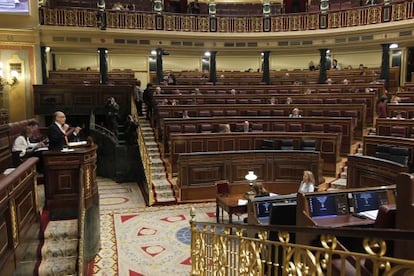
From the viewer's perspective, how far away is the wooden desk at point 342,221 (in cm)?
378

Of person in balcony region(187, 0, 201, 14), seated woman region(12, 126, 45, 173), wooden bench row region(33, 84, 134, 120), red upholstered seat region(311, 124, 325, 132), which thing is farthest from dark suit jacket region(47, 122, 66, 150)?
person in balcony region(187, 0, 201, 14)

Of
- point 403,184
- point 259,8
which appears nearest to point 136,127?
point 403,184

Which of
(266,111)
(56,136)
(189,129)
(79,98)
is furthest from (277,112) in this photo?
(56,136)

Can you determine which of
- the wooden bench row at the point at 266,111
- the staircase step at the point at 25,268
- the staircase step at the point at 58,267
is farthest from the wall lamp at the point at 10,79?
the staircase step at the point at 25,268

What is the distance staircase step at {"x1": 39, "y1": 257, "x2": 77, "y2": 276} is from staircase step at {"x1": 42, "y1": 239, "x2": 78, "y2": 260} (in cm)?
6

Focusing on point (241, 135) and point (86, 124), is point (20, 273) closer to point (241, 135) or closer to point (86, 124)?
point (241, 135)

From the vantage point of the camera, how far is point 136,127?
1038 centimetres

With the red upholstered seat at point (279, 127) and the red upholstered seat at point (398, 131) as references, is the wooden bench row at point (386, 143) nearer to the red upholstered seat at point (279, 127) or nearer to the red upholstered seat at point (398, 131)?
the red upholstered seat at point (398, 131)

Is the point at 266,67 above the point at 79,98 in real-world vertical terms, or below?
above

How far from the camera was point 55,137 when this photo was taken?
505cm

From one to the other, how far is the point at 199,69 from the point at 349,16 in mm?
7837

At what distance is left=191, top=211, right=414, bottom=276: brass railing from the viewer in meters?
1.40

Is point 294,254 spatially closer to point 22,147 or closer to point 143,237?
point 143,237

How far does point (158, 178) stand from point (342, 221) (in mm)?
5368
